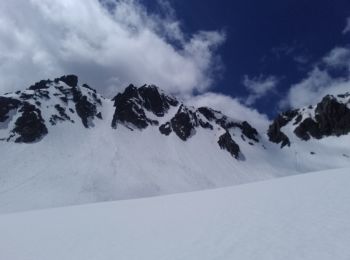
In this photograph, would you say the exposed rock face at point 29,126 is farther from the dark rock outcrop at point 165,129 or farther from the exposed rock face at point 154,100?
the exposed rock face at point 154,100

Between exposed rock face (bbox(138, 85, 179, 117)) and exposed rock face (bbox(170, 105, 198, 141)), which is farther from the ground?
exposed rock face (bbox(138, 85, 179, 117))

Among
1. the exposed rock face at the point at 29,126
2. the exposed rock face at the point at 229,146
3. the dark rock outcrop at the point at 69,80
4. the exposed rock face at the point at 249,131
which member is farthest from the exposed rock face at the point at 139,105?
the exposed rock face at the point at 249,131

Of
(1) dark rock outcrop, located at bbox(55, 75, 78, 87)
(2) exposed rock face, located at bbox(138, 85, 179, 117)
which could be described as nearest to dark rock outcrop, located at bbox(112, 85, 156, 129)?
(2) exposed rock face, located at bbox(138, 85, 179, 117)

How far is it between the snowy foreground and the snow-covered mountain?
5581 centimetres

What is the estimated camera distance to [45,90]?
13200cm

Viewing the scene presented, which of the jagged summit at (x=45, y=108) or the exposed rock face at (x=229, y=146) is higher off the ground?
the jagged summit at (x=45, y=108)

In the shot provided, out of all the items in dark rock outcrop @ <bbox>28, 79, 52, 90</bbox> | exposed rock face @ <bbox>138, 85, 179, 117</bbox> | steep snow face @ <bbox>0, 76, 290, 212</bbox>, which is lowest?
steep snow face @ <bbox>0, 76, 290, 212</bbox>

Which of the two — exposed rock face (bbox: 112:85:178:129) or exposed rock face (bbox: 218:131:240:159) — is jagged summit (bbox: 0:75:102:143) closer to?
exposed rock face (bbox: 112:85:178:129)

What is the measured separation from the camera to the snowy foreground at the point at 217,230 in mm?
10280

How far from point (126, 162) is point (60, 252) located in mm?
86096

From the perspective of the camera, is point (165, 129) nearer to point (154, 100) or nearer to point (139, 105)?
point (139, 105)

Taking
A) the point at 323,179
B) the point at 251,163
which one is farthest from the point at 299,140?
the point at 323,179

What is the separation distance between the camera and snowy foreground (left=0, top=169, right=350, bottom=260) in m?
10.3

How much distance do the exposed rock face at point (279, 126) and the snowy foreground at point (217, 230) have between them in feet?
472
